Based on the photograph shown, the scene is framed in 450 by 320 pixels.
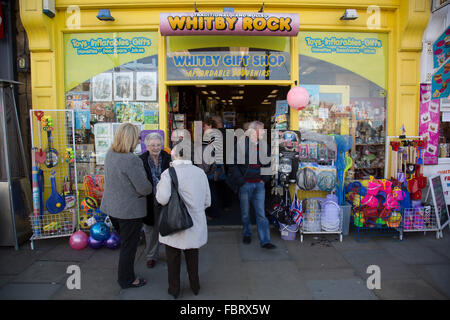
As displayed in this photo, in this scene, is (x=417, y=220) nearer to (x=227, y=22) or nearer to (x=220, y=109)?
(x=227, y=22)

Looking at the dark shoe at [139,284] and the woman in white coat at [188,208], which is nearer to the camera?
the woman in white coat at [188,208]

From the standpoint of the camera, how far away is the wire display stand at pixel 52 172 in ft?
15.7

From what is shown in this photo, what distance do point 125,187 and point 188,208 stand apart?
74cm

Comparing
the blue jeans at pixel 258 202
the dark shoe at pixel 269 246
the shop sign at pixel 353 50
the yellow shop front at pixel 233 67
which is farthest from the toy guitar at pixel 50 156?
the shop sign at pixel 353 50

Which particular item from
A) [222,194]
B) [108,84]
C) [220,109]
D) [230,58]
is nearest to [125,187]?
[108,84]

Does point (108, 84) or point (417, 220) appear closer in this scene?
point (417, 220)

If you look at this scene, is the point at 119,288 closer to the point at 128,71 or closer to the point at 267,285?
the point at 267,285

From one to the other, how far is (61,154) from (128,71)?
6.26 feet

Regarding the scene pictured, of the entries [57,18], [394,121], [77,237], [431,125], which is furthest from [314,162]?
[57,18]

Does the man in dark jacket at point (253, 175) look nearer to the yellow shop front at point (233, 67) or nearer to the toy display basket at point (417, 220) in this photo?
the yellow shop front at point (233, 67)

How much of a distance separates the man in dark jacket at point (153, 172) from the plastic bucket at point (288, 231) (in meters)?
2.01

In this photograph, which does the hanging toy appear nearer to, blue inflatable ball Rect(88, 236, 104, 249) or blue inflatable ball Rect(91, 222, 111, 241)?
blue inflatable ball Rect(91, 222, 111, 241)

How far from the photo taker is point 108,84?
18.1 feet

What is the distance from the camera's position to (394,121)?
18.1 ft
